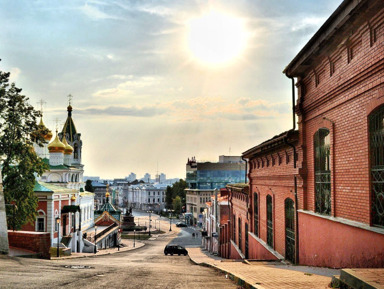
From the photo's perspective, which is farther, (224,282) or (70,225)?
(70,225)

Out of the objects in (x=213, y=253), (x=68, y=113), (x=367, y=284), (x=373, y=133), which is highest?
(x=68, y=113)

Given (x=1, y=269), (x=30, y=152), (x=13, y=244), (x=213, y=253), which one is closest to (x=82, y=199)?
(x=213, y=253)

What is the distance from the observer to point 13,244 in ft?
56.6

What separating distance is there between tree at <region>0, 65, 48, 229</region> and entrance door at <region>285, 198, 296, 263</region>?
1744 centimetres

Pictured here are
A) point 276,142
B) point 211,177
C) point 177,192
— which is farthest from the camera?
point 177,192

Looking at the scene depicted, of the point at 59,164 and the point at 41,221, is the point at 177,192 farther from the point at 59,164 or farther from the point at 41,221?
the point at 41,221

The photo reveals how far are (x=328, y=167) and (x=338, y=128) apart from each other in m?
1.48

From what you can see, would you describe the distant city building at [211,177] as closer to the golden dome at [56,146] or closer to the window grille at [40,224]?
the golden dome at [56,146]

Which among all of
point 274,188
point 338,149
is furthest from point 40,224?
point 338,149

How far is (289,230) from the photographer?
1557cm

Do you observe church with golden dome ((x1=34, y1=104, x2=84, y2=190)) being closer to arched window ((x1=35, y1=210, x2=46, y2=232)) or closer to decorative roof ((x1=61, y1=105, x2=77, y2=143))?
decorative roof ((x1=61, y1=105, x2=77, y2=143))

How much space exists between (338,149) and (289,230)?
5575 millimetres

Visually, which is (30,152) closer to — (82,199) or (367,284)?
(367,284)

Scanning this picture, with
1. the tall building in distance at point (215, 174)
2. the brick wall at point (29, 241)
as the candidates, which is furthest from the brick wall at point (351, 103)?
the tall building in distance at point (215, 174)
